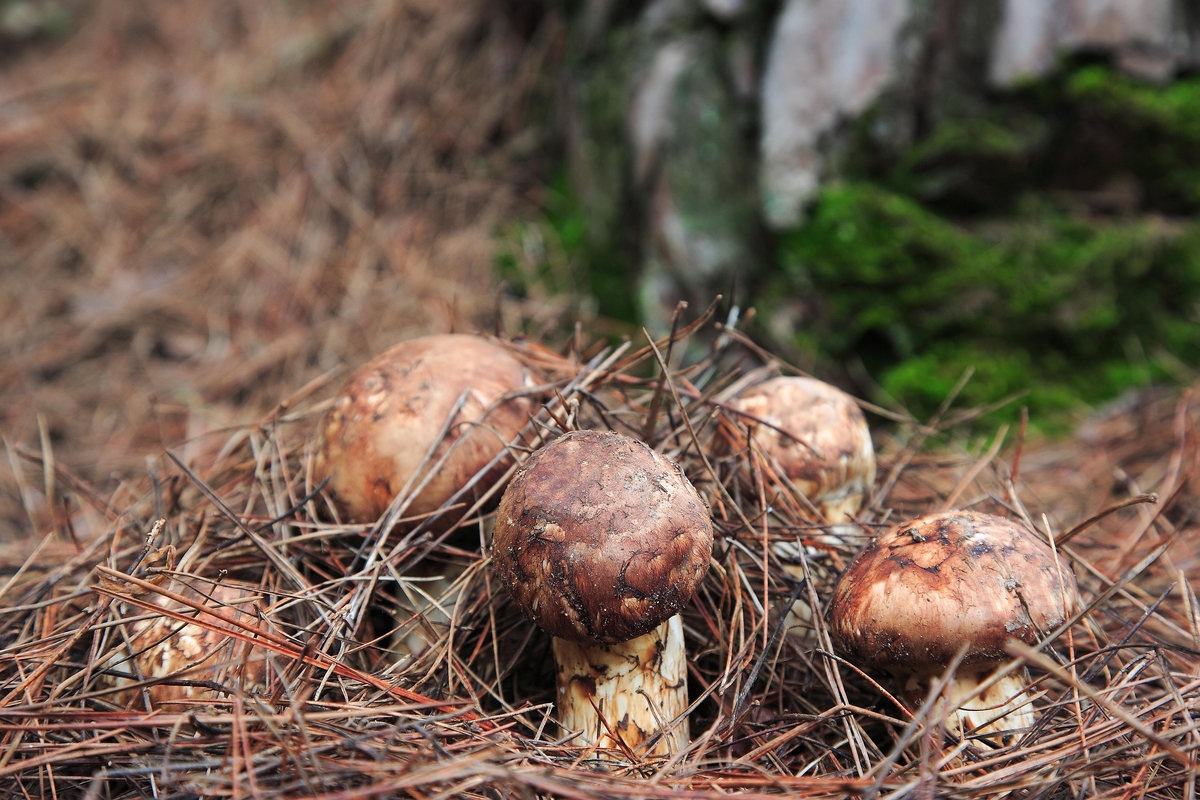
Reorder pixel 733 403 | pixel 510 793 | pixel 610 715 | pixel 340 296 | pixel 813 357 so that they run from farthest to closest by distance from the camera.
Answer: pixel 340 296
pixel 813 357
pixel 733 403
pixel 610 715
pixel 510 793

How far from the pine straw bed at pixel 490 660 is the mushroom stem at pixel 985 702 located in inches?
1.8

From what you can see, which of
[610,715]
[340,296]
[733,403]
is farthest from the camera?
[340,296]

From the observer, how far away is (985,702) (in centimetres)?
152

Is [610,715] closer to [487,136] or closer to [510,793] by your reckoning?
[510,793]

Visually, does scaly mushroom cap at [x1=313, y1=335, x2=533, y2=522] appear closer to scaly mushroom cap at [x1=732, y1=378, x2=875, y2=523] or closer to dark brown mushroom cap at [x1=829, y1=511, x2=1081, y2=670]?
scaly mushroom cap at [x1=732, y1=378, x2=875, y2=523]

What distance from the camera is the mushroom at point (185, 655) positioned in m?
1.52

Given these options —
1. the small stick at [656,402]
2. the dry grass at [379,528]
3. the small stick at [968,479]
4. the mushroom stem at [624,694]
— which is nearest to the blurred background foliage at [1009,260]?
the dry grass at [379,528]

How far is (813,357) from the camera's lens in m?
3.17

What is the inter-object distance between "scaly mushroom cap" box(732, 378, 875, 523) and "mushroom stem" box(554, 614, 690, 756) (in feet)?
1.72

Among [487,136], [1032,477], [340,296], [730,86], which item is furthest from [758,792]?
[487,136]

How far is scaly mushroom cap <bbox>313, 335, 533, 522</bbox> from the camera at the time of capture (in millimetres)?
1707

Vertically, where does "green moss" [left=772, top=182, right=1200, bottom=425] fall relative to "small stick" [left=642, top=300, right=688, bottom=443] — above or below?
below

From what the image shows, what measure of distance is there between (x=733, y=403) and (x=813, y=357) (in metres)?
1.30

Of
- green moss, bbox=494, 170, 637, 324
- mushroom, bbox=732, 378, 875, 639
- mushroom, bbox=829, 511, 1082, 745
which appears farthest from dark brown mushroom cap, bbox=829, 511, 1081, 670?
green moss, bbox=494, 170, 637, 324
